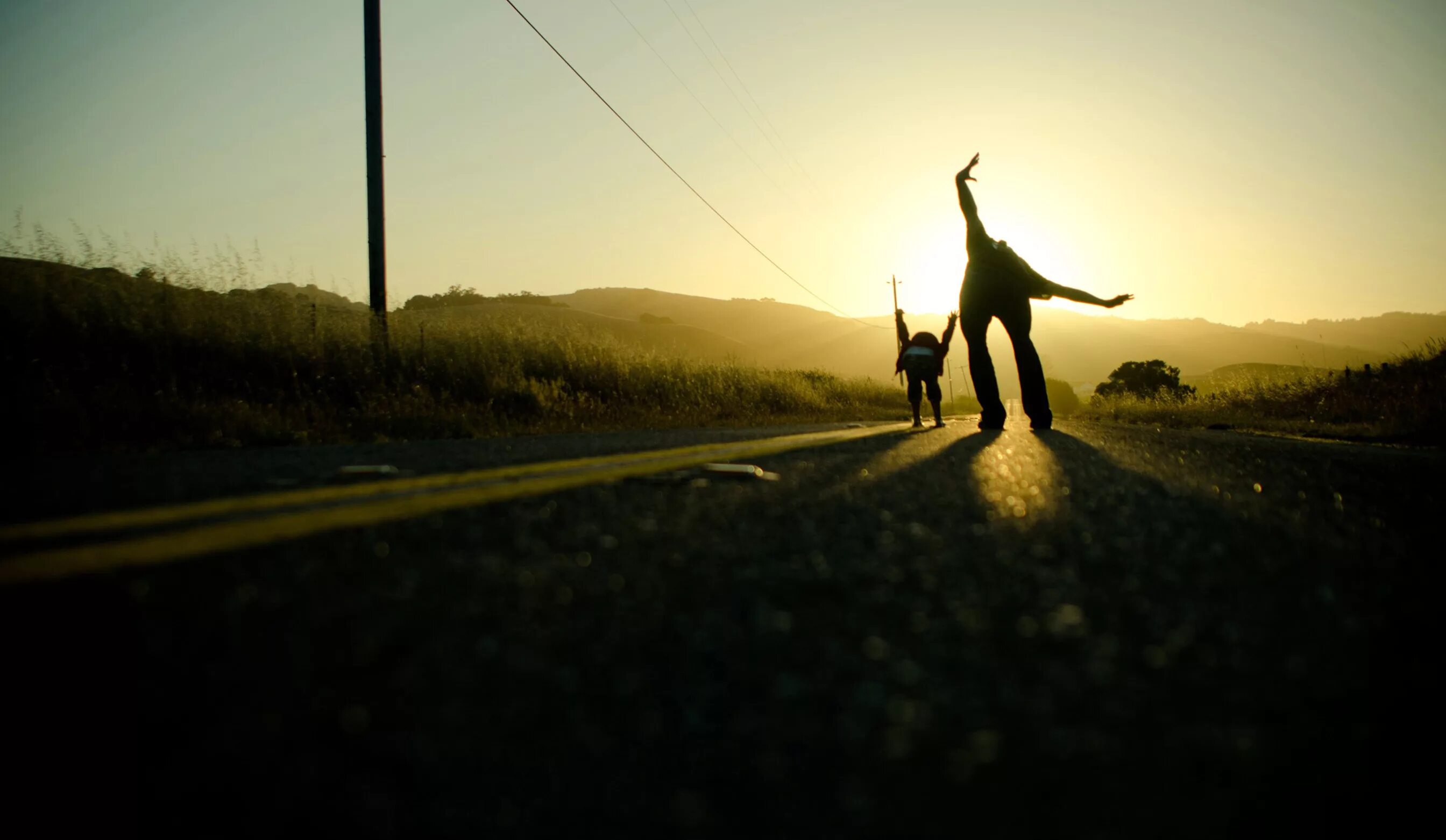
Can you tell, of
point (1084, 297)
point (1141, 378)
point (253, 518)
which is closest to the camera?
point (253, 518)

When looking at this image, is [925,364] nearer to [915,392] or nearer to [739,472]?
[915,392]

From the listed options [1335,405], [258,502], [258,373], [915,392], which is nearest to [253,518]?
[258,502]

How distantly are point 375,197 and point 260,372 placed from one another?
2957 millimetres

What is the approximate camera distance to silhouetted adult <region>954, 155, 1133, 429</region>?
8.85m

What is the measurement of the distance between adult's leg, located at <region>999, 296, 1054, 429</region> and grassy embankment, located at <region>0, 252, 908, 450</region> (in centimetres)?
417

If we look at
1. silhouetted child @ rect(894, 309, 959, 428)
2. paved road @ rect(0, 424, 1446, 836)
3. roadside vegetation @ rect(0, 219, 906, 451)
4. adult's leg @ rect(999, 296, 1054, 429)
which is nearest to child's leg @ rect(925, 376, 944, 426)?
silhouetted child @ rect(894, 309, 959, 428)

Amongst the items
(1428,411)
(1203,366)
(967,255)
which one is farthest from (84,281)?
(1203,366)

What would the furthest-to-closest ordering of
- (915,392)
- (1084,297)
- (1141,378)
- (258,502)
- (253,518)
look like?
(1141,378) → (915,392) → (1084,297) → (258,502) → (253,518)

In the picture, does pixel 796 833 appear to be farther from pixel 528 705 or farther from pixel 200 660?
pixel 200 660

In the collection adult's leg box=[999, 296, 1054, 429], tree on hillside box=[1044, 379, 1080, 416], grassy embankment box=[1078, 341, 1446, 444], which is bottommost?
tree on hillside box=[1044, 379, 1080, 416]

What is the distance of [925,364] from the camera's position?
34.2 ft

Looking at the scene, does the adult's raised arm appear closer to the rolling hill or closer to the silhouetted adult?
the silhouetted adult

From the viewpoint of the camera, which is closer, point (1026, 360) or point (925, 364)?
point (1026, 360)

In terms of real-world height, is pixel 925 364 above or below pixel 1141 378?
above
